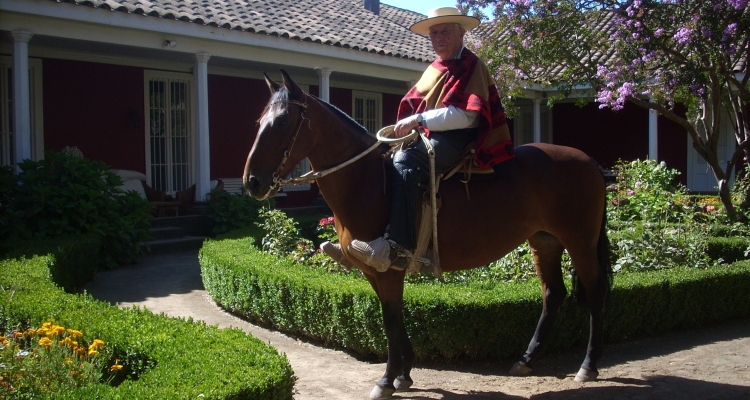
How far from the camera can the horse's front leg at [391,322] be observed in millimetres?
4242

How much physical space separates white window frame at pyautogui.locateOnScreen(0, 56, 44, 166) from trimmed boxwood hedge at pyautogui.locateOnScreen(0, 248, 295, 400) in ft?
21.0

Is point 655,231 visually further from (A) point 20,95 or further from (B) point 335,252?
(A) point 20,95

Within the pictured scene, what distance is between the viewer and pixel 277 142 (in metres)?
3.89

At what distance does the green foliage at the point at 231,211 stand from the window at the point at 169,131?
2.19 metres

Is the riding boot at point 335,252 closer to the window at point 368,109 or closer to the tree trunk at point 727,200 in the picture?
the tree trunk at point 727,200

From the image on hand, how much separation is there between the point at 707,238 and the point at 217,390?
7.38m

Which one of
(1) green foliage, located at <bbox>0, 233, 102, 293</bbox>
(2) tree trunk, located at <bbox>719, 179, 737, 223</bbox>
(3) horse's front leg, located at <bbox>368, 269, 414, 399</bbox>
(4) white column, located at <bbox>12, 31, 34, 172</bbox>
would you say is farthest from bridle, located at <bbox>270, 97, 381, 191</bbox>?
(2) tree trunk, located at <bbox>719, 179, 737, 223</bbox>

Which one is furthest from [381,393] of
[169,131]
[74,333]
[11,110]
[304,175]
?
[169,131]

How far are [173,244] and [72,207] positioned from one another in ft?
8.01

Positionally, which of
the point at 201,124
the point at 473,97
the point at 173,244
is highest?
the point at 201,124

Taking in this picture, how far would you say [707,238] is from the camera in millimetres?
8500

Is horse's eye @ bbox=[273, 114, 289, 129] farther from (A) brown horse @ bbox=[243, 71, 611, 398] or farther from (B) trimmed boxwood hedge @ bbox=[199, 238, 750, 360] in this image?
(B) trimmed boxwood hedge @ bbox=[199, 238, 750, 360]

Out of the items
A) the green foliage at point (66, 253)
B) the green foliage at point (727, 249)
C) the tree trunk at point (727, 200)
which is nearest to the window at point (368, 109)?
the tree trunk at point (727, 200)

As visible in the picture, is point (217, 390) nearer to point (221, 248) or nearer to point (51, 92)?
point (221, 248)
